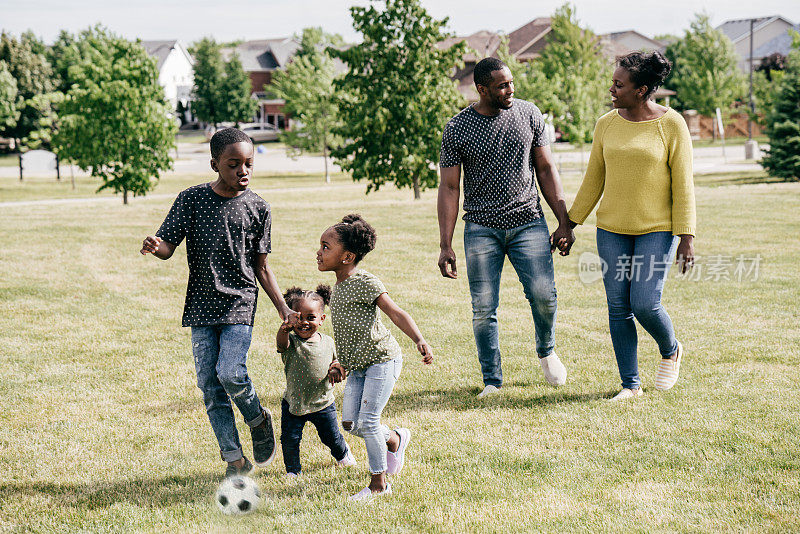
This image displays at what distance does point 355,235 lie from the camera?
4.19 metres

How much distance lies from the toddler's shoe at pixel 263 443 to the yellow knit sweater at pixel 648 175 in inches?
102

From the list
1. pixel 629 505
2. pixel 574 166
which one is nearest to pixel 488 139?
pixel 629 505

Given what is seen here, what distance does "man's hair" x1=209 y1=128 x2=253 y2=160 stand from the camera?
13.6 ft

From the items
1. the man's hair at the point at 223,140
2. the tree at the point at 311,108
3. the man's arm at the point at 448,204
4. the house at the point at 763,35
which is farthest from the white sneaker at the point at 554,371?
the house at the point at 763,35

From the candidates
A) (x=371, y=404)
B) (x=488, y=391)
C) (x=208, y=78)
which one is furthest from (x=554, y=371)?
(x=208, y=78)

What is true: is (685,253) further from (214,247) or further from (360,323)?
(214,247)

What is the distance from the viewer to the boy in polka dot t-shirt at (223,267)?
13.8 ft

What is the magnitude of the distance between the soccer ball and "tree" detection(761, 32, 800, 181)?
75.3 ft

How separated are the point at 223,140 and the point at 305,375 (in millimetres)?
1313

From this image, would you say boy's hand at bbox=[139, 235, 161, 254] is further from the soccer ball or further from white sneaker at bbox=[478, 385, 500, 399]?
white sneaker at bbox=[478, 385, 500, 399]

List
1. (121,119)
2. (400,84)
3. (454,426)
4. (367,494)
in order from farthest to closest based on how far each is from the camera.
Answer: (121,119) → (400,84) → (454,426) → (367,494)

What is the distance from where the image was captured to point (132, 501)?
419 centimetres

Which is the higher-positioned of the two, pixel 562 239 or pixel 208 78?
pixel 208 78

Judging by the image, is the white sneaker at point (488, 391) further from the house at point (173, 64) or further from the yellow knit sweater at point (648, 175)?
the house at point (173, 64)
